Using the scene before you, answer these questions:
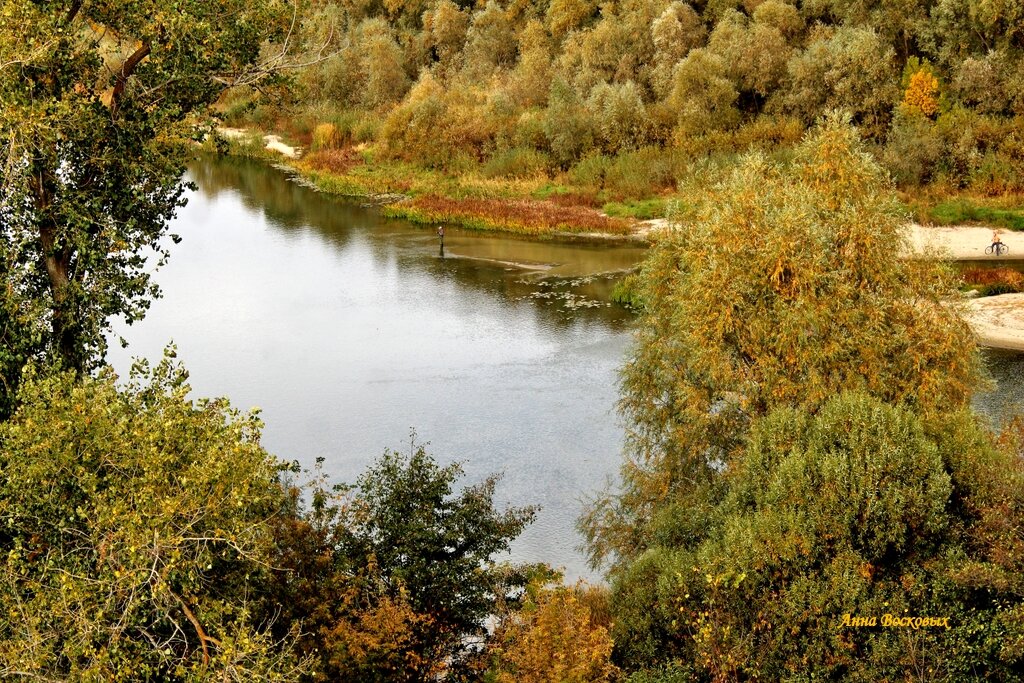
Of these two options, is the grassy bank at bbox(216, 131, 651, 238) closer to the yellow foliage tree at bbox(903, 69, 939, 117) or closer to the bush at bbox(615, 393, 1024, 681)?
the yellow foliage tree at bbox(903, 69, 939, 117)

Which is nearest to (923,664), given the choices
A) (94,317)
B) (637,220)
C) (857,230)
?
(857,230)

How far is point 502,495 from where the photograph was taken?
23.4 meters

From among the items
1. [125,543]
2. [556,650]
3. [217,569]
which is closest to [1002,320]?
[556,650]

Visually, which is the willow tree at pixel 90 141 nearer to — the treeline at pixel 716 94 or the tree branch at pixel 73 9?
the tree branch at pixel 73 9

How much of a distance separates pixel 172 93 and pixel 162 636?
9.55 meters

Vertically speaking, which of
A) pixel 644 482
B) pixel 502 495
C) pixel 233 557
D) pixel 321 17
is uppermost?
pixel 321 17

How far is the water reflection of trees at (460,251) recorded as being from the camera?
39.4 meters

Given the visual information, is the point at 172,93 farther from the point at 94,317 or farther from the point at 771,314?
the point at 771,314

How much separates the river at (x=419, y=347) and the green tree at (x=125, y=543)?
9.78 meters

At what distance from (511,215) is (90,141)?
125 feet

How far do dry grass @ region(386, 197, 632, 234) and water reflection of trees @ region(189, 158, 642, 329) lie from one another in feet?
4.50

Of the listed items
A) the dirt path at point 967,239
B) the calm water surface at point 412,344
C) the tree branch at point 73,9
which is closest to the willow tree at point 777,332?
the calm water surface at point 412,344

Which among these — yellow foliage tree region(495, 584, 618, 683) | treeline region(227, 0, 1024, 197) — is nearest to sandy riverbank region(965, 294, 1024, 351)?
treeline region(227, 0, 1024, 197)

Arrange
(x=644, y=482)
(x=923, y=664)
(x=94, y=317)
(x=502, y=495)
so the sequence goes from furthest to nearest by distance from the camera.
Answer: (x=502, y=495)
(x=644, y=482)
(x=94, y=317)
(x=923, y=664)
